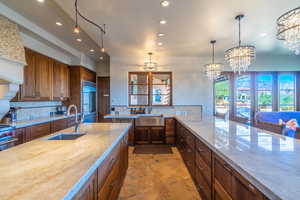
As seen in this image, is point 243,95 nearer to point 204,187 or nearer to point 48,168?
point 204,187

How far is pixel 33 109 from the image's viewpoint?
3.86 m

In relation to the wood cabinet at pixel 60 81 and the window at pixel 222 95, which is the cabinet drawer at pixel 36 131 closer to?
the wood cabinet at pixel 60 81

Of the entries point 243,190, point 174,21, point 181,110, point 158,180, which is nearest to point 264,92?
point 181,110

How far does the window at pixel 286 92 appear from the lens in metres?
5.50

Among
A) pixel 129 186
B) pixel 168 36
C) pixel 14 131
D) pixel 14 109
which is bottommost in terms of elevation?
pixel 129 186

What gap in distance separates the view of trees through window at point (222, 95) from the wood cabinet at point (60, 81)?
197 inches

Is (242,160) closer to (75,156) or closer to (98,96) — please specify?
(75,156)

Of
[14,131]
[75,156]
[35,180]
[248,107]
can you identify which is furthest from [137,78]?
[35,180]

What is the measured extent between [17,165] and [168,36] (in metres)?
3.60

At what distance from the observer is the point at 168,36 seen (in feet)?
12.3

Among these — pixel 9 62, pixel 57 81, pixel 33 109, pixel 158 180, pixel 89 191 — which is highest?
pixel 9 62

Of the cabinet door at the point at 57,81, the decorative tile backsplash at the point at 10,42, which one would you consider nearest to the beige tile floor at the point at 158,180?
the cabinet door at the point at 57,81

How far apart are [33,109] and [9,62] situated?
1.58 m

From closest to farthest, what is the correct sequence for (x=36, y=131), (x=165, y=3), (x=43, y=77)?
(x=165, y=3)
(x=36, y=131)
(x=43, y=77)
